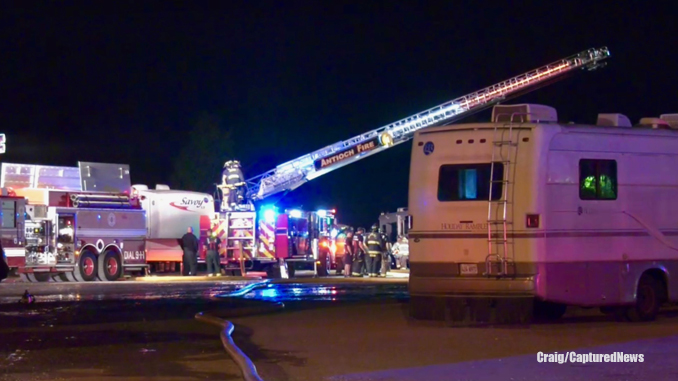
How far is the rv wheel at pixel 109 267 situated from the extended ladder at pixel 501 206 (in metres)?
18.4

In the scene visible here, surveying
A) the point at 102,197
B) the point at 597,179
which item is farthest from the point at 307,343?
the point at 102,197

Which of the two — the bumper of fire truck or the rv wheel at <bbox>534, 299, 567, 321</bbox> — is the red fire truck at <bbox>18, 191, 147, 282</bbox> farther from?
the rv wheel at <bbox>534, 299, 567, 321</bbox>

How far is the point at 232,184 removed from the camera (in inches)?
1293

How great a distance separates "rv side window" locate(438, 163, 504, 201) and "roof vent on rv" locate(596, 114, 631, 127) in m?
2.32

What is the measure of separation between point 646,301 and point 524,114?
325cm

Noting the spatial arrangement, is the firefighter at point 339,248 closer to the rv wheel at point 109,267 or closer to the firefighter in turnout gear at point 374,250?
the firefighter in turnout gear at point 374,250

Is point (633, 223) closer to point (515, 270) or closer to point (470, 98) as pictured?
point (515, 270)

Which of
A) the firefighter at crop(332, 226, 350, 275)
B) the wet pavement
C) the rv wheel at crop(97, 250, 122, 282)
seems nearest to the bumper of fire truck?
the rv wheel at crop(97, 250, 122, 282)

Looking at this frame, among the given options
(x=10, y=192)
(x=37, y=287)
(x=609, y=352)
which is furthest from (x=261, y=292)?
(x=609, y=352)

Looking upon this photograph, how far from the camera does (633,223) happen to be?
1481 cm

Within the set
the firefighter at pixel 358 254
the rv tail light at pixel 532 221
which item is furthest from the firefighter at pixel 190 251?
the rv tail light at pixel 532 221

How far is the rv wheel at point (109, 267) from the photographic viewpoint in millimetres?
30141

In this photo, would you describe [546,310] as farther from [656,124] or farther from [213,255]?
[213,255]

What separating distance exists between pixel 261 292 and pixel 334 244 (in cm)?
1297
